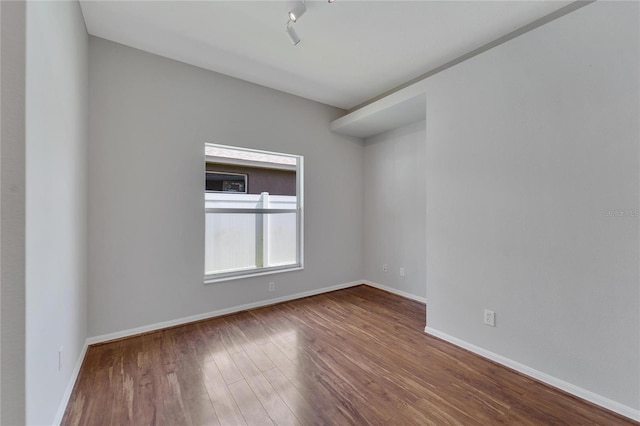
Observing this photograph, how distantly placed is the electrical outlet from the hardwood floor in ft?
1.02

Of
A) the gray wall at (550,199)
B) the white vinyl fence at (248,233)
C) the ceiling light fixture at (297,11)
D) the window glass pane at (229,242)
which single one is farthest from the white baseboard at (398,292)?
the ceiling light fixture at (297,11)

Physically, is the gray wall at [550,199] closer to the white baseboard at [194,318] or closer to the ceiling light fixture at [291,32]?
the ceiling light fixture at [291,32]

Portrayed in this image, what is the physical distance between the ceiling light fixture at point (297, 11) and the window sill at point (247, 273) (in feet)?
9.00

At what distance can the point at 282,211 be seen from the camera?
12.2ft

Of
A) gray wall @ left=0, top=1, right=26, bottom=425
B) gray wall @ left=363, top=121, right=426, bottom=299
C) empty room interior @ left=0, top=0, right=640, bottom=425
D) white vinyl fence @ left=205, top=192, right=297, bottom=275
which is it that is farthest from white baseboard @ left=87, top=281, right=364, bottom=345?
gray wall @ left=0, top=1, right=26, bottom=425

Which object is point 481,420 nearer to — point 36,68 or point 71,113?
point 36,68

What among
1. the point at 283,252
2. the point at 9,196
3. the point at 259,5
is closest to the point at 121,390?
the point at 9,196

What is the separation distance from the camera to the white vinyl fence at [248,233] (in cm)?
317

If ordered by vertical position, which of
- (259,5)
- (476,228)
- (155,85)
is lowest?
(476,228)

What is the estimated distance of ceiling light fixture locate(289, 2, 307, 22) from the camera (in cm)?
198

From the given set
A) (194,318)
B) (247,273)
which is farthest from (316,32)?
(194,318)

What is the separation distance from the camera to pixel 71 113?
183 cm

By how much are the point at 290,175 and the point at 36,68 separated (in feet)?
9.06

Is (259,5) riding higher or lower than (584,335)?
higher
